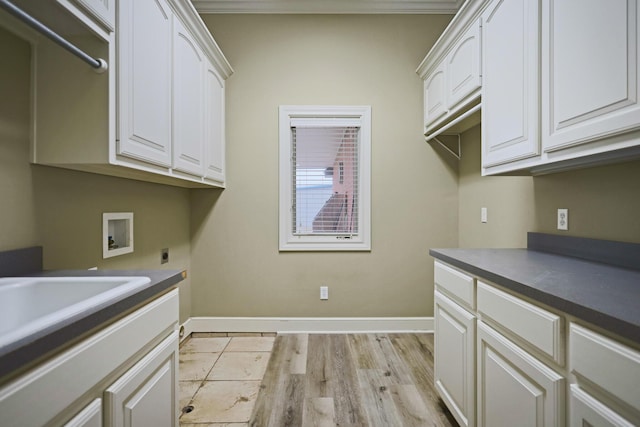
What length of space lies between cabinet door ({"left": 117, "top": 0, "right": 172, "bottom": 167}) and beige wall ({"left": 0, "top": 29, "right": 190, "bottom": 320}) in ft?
0.73

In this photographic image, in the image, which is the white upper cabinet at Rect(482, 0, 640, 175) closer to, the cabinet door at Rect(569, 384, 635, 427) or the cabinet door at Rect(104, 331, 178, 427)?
the cabinet door at Rect(569, 384, 635, 427)

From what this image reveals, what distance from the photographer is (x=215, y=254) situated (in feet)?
8.79

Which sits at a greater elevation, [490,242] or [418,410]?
[490,242]

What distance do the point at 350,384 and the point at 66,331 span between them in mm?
1676

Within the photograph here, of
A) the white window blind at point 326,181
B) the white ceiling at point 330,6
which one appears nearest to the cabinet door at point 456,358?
the white window blind at point 326,181

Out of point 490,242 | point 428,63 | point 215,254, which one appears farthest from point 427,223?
point 215,254

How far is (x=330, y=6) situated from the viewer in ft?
8.54

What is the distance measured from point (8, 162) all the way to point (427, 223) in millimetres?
2720

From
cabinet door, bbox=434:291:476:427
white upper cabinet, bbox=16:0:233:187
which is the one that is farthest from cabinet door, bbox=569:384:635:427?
white upper cabinet, bbox=16:0:233:187

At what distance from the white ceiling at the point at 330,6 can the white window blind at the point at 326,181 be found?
3.46 feet

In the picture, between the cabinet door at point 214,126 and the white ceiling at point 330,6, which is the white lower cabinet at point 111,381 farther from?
the white ceiling at point 330,6

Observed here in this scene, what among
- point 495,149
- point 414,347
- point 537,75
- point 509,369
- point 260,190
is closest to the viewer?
point 509,369

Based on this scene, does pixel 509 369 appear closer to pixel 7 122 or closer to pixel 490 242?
pixel 490 242

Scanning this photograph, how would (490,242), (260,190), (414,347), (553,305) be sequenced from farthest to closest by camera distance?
(260,190), (414,347), (490,242), (553,305)
